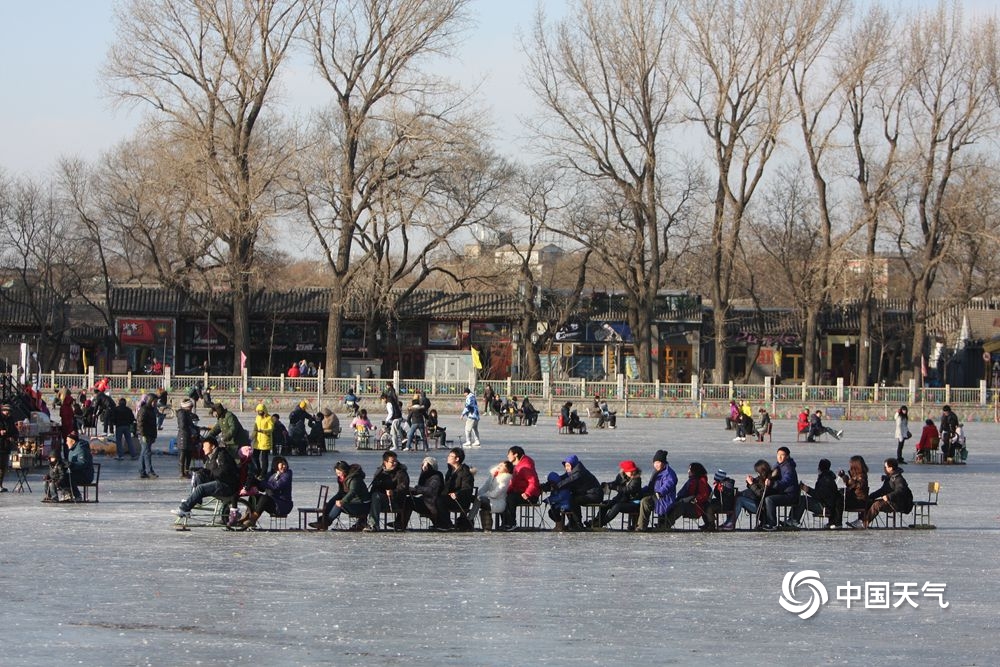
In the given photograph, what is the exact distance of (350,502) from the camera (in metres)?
17.1

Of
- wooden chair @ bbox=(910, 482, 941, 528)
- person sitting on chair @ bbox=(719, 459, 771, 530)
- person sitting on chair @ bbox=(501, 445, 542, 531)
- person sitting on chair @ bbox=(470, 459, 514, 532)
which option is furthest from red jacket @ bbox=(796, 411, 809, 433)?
person sitting on chair @ bbox=(470, 459, 514, 532)

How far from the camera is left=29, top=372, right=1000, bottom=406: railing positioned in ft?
162

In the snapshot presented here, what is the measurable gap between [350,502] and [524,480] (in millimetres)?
2130

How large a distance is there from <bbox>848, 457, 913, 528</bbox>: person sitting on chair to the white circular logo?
416 centimetres

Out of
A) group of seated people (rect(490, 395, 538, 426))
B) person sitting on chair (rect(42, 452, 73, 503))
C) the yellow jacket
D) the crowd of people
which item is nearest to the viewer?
the crowd of people

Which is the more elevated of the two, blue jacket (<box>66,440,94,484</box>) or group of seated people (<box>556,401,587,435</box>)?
group of seated people (<box>556,401,587,435</box>)

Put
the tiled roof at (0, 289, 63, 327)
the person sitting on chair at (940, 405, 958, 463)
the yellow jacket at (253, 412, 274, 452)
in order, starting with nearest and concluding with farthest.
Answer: the yellow jacket at (253, 412, 274, 452) → the person sitting on chair at (940, 405, 958, 463) → the tiled roof at (0, 289, 63, 327)

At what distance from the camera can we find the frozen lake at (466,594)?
33.4 feet

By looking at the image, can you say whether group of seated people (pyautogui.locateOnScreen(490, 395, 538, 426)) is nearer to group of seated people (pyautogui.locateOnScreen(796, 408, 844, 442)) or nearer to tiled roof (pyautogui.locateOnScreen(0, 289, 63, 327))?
group of seated people (pyautogui.locateOnScreen(796, 408, 844, 442))

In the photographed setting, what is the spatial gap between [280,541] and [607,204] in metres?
43.2

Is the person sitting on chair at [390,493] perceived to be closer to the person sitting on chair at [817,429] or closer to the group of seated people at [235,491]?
the group of seated people at [235,491]

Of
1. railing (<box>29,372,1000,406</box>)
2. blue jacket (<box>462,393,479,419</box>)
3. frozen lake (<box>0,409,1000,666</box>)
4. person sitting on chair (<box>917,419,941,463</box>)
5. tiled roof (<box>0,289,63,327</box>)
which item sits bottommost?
frozen lake (<box>0,409,1000,666</box>)

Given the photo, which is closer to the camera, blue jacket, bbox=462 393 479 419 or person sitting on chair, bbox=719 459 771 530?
person sitting on chair, bbox=719 459 771 530

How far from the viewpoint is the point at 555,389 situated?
50.1m
